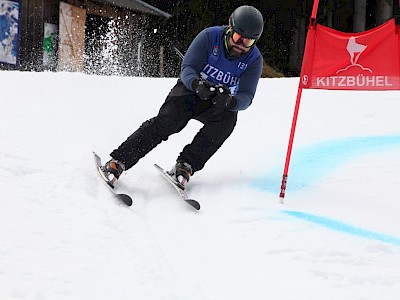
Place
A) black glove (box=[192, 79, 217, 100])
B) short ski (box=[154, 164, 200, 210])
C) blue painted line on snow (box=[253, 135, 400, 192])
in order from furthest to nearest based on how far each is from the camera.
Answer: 1. blue painted line on snow (box=[253, 135, 400, 192])
2. black glove (box=[192, 79, 217, 100])
3. short ski (box=[154, 164, 200, 210])

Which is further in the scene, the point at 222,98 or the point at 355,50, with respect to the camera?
the point at 355,50

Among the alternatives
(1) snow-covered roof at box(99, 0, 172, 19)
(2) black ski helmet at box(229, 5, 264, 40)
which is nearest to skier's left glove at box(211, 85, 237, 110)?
(2) black ski helmet at box(229, 5, 264, 40)

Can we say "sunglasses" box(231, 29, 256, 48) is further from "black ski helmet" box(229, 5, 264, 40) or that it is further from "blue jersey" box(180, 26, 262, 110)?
"blue jersey" box(180, 26, 262, 110)

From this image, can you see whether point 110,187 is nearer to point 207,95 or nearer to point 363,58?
point 207,95

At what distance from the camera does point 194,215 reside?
3801 millimetres

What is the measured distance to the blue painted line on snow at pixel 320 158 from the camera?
477 centimetres

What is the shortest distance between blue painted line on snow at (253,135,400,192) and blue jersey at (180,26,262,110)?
0.80m

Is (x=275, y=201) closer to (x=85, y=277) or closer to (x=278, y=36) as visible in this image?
(x=85, y=277)

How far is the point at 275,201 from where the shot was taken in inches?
165

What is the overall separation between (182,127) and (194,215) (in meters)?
0.86

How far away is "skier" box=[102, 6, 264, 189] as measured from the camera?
4.12 meters

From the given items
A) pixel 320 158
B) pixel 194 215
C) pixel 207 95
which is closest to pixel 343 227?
pixel 194 215

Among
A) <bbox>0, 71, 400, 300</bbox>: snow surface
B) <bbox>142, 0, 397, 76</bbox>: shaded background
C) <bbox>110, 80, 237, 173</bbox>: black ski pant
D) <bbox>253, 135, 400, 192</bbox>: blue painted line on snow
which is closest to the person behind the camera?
<bbox>0, 71, 400, 300</bbox>: snow surface

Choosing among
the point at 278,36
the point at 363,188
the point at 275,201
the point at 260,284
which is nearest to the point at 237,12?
the point at 275,201
